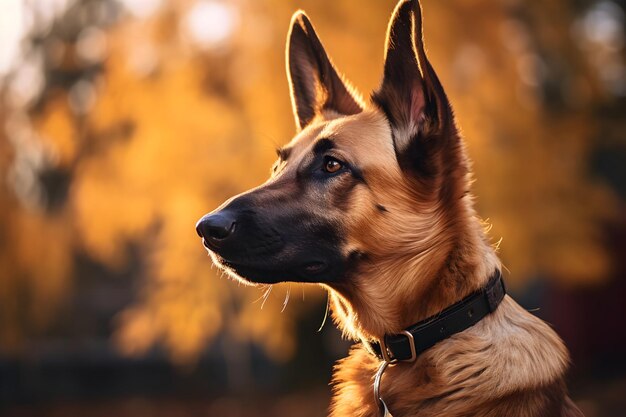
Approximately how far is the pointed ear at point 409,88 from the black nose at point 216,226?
2.68ft

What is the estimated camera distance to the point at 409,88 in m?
3.05

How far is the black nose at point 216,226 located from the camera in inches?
108

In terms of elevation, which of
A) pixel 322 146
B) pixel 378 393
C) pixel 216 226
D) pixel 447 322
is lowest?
pixel 378 393

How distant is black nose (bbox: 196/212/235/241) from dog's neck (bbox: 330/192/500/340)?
1.91 feet

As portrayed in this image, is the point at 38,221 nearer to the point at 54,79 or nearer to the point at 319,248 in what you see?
the point at 54,79

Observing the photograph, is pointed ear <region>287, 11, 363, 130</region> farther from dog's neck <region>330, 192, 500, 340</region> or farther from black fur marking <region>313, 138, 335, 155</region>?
dog's neck <region>330, 192, 500, 340</region>

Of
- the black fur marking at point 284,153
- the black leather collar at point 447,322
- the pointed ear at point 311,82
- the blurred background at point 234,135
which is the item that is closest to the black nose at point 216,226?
the black fur marking at point 284,153

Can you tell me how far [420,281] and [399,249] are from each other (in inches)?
6.4

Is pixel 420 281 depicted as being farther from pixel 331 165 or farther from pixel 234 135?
pixel 234 135

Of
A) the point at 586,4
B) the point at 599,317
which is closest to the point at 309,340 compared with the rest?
the point at 599,317

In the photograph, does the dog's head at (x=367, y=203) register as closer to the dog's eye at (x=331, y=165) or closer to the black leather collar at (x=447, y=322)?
the dog's eye at (x=331, y=165)

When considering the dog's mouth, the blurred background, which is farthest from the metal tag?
the blurred background

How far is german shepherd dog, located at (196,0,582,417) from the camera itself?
2.71 meters

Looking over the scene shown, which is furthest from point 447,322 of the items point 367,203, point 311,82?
point 311,82
